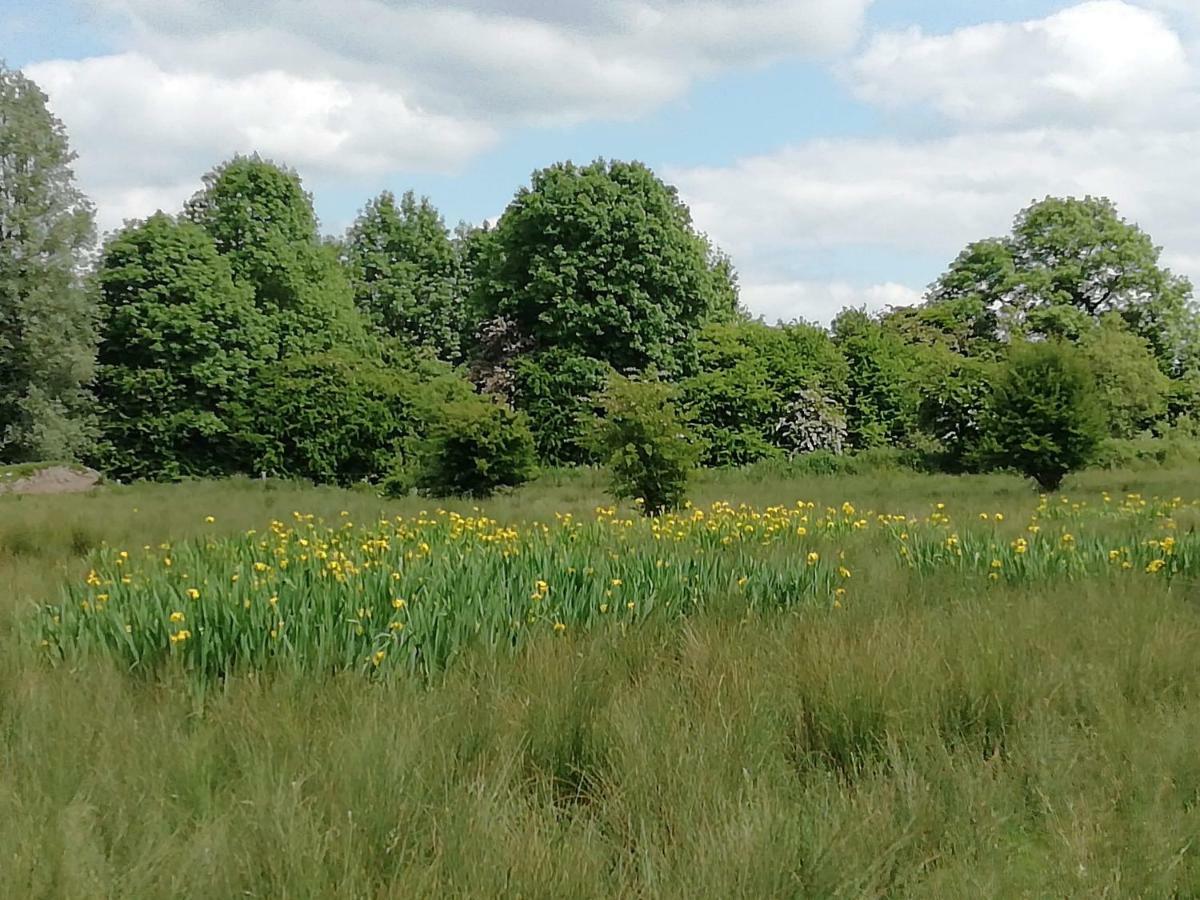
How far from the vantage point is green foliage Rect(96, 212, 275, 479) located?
92.9 feet

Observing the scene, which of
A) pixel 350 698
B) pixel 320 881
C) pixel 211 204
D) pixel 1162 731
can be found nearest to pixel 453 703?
pixel 350 698

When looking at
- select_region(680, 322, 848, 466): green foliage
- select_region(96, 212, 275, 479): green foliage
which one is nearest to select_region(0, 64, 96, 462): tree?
select_region(96, 212, 275, 479): green foliage

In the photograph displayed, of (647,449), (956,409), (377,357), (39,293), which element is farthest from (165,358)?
(956,409)

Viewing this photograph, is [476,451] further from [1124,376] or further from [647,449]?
[1124,376]

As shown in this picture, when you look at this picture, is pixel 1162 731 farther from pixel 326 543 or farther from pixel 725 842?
pixel 326 543

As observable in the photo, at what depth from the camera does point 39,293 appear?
28062 millimetres

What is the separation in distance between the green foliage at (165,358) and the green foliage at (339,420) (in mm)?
4403

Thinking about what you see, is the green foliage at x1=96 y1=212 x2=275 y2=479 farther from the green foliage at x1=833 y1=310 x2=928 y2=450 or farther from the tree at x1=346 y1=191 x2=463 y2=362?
the green foliage at x1=833 y1=310 x2=928 y2=450

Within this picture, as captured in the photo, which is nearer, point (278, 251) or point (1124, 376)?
point (1124, 376)

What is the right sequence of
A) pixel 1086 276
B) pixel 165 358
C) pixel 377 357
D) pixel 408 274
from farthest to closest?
pixel 408 274, pixel 1086 276, pixel 377 357, pixel 165 358

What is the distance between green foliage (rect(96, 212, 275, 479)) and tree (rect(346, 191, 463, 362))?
1049cm

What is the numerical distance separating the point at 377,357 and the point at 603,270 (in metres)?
11.4

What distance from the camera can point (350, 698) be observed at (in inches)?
148

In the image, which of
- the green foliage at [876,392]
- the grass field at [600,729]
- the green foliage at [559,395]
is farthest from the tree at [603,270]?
the grass field at [600,729]
